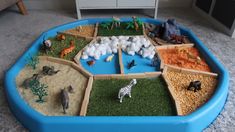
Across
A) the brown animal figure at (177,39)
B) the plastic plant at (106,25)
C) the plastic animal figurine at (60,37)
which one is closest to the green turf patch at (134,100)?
the brown animal figure at (177,39)

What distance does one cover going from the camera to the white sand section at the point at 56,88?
105 cm

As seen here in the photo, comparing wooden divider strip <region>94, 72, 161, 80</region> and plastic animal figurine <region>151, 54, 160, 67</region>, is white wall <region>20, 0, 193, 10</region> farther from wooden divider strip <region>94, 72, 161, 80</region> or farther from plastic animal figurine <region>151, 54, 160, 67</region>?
wooden divider strip <region>94, 72, 161, 80</region>

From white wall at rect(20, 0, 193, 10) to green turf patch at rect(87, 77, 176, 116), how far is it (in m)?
1.71

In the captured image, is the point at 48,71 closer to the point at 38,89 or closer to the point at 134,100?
the point at 38,89

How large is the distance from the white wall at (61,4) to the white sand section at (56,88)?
1.44 meters

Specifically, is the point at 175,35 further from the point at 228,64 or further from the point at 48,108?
the point at 48,108

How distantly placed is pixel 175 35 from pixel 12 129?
1.25 meters

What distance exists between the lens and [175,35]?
162 centimetres

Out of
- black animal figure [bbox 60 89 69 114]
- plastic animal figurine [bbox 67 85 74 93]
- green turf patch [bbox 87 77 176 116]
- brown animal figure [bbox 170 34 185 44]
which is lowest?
green turf patch [bbox 87 77 176 116]

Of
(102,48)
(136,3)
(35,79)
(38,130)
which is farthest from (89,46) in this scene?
(136,3)

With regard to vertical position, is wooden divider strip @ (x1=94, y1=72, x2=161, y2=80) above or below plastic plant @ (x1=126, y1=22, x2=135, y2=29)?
below

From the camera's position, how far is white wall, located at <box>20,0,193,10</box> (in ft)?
8.59

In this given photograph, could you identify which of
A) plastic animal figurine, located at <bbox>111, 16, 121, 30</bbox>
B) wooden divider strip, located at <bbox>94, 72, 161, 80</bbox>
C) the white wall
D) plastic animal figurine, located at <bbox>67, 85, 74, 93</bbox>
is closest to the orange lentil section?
wooden divider strip, located at <bbox>94, 72, 161, 80</bbox>

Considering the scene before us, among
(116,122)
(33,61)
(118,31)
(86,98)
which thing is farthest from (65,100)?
(118,31)
